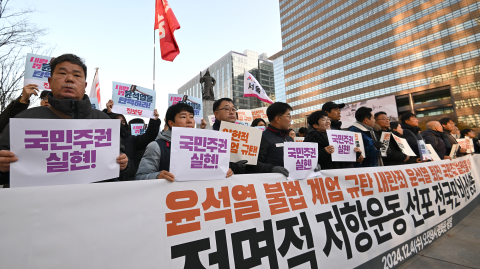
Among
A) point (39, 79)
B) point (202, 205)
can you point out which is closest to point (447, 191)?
point (202, 205)

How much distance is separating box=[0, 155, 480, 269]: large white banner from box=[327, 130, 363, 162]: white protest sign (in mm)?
315

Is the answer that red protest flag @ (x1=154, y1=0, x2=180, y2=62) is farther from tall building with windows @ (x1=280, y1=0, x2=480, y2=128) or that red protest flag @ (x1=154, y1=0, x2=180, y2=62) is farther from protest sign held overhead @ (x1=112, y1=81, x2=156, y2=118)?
tall building with windows @ (x1=280, y1=0, x2=480, y2=128)

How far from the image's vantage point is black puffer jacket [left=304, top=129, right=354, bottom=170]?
2.84 meters

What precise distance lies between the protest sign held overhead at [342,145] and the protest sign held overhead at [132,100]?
13.4 feet

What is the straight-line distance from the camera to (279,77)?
3039 inches

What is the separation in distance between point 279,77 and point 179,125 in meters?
79.1

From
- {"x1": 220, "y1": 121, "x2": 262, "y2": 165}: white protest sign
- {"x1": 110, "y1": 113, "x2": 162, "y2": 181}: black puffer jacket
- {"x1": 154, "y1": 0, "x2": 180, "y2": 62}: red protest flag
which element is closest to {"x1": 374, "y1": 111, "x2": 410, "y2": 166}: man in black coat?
{"x1": 220, "y1": 121, "x2": 262, "y2": 165}: white protest sign

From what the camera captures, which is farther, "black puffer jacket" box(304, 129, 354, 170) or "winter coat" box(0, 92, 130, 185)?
"black puffer jacket" box(304, 129, 354, 170)

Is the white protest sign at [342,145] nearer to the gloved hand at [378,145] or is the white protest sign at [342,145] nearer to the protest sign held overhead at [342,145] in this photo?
the protest sign held overhead at [342,145]

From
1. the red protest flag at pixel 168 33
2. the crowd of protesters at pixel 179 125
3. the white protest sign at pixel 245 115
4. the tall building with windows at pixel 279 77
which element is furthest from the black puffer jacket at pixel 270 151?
the tall building with windows at pixel 279 77

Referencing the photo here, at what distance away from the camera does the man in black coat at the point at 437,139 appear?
186 inches

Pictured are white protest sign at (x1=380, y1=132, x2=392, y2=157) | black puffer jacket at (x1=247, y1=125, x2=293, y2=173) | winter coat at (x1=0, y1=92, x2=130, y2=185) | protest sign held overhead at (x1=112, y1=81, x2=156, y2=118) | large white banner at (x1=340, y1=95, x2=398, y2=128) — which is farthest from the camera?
large white banner at (x1=340, y1=95, x2=398, y2=128)

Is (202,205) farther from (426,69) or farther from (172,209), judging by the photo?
(426,69)

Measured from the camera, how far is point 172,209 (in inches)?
55.5
